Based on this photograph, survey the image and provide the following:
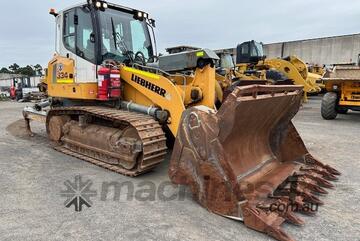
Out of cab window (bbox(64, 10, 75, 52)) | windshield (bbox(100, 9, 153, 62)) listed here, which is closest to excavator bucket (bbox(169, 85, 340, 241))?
windshield (bbox(100, 9, 153, 62))

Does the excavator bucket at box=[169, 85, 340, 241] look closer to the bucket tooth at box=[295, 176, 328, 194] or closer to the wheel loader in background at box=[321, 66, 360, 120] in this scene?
the bucket tooth at box=[295, 176, 328, 194]

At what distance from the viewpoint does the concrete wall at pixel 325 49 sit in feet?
84.3

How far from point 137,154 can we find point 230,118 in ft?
5.44

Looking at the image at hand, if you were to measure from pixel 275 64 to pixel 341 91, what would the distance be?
5.68 meters

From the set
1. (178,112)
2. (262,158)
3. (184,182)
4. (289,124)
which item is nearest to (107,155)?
(178,112)

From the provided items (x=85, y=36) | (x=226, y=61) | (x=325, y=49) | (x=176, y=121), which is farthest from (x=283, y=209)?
(x=325, y=49)

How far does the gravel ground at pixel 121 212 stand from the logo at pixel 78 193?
2.2 inches

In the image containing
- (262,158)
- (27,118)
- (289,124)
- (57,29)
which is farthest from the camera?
(27,118)

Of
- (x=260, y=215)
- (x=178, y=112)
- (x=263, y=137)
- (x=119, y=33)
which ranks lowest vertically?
(x=260, y=215)

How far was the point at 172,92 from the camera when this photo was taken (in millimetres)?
4434

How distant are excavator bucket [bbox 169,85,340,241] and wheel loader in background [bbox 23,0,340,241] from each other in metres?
0.01

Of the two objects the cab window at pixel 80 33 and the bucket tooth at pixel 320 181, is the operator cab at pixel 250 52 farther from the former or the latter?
the bucket tooth at pixel 320 181

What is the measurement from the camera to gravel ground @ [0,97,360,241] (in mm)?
2893

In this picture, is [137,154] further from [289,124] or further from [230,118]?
[289,124]
